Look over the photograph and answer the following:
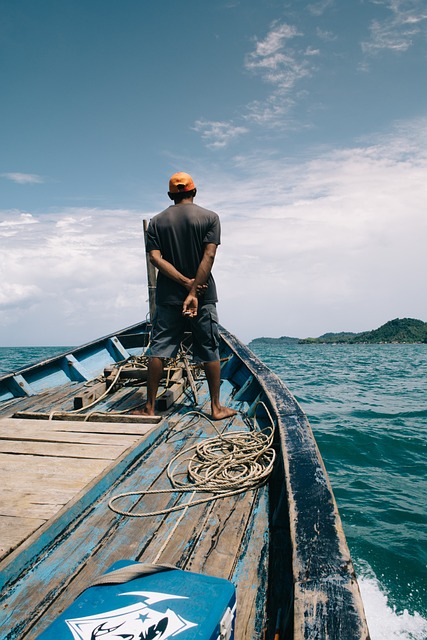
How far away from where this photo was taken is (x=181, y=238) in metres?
3.18

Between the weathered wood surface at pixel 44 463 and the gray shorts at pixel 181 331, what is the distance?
0.66 meters

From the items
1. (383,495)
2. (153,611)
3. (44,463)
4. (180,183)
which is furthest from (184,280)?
(383,495)

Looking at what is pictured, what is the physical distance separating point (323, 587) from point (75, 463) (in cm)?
162

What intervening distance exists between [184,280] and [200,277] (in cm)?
13

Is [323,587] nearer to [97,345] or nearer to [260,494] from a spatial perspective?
[260,494]

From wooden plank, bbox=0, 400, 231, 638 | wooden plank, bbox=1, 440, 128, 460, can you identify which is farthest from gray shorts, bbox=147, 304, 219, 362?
wooden plank, bbox=0, 400, 231, 638

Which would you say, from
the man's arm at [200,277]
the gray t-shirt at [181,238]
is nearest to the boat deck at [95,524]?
the man's arm at [200,277]

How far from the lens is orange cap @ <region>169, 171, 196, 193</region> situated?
319cm

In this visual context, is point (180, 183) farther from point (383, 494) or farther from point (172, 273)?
point (383, 494)

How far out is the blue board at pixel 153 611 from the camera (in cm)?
88

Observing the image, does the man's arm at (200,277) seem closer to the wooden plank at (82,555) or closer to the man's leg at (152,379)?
the man's leg at (152,379)

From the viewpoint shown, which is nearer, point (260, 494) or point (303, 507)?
point (303, 507)

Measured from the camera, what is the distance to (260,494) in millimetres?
2141

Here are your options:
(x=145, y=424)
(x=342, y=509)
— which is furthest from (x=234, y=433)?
(x=342, y=509)
